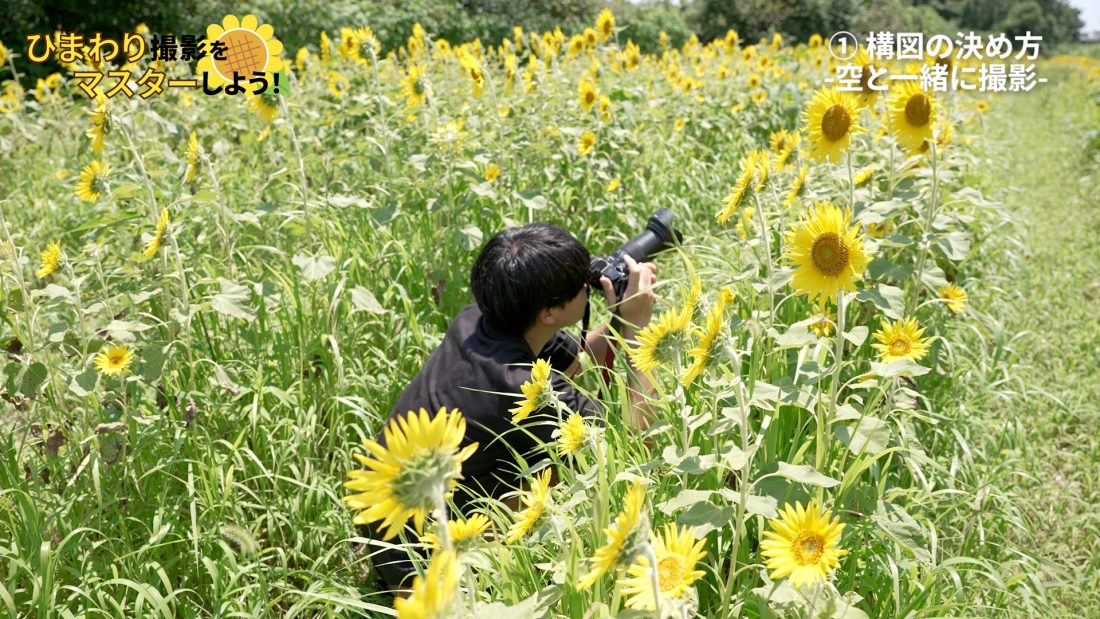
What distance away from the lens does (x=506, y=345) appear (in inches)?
74.5

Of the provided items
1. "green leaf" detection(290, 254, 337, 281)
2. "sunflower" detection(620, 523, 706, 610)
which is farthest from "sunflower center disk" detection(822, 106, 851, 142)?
"green leaf" detection(290, 254, 337, 281)

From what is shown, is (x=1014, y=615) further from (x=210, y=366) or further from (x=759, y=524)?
(x=210, y=366)

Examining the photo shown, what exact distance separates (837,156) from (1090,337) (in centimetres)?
223

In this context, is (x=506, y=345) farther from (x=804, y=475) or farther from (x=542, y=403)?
(x=804, y=475)

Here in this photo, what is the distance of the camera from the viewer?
1996 mm

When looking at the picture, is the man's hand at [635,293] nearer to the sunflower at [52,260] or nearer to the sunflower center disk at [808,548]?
the sunflower center disk at [808,548]

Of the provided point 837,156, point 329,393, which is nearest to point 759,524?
point 837,156

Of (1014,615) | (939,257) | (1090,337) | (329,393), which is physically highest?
(329,393)

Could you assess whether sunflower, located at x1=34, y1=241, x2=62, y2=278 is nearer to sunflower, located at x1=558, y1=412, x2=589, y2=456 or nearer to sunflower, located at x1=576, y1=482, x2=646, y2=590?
sunflower, located at x1=558, y1=412, x2=589, y2=456

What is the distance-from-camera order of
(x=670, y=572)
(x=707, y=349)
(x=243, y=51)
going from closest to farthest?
1. (x=670, y=572)
2. (x=707, y=349)
3. (x=243, y=51)

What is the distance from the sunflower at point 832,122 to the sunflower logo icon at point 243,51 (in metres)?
1.47

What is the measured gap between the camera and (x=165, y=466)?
1.86 m

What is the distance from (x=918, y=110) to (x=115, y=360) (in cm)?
187

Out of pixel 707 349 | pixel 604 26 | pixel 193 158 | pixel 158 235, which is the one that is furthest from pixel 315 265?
pixel 604 26
